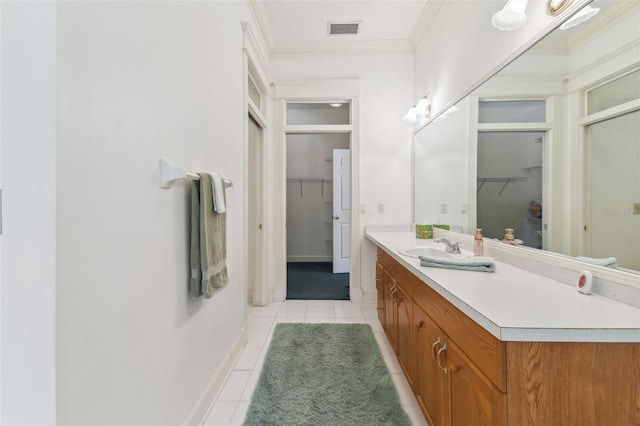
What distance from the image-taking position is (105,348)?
0.76m

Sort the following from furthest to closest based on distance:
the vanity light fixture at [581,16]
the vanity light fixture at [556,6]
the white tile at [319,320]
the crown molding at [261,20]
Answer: the white tile at [319,320] < the crown molding at [261,20] < the vanity light fixture at [556,6] < the vanity light fixture at [581,16]

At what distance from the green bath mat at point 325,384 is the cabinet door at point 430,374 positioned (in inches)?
7.7

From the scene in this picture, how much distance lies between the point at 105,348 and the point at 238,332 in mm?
1341

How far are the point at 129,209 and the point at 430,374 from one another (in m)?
1.42

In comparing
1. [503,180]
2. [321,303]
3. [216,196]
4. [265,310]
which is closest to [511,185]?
[503,180]

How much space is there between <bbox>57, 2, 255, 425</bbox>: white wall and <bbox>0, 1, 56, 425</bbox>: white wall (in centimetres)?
2

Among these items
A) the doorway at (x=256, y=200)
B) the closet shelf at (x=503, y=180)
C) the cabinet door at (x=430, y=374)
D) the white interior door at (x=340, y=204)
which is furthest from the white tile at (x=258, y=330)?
the closet shelf at (x=503, y=180)

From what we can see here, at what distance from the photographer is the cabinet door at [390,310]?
185cm

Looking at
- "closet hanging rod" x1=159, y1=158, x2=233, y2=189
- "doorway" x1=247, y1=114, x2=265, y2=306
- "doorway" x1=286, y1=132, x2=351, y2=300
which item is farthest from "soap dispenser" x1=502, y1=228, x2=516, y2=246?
"doorway" x1=286, y1=132, x2=351, y2=300

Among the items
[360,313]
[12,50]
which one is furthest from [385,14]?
[360,313]

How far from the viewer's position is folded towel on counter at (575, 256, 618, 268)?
946 millimetres

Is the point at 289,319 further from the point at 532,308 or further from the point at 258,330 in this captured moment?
the point at 532,308

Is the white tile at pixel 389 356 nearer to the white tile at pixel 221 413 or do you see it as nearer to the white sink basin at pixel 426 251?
the white sink basin at pixel 426 251

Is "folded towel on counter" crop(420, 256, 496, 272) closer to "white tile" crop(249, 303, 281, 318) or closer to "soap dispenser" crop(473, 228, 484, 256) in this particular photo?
"soap dispenser" crop(473, 228, 484, 256)
